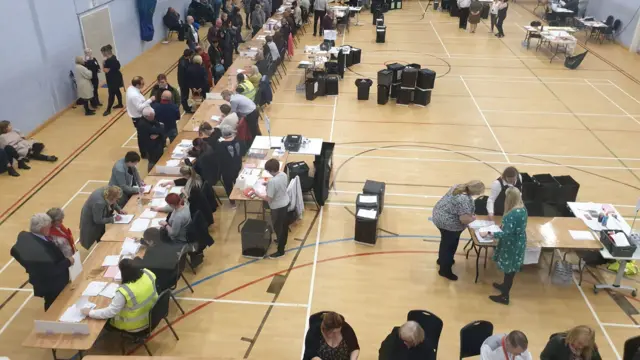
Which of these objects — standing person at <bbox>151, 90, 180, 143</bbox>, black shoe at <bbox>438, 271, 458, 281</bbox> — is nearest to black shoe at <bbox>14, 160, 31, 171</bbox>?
standing person at <bbox>151, 90, 180, 143</bbox>

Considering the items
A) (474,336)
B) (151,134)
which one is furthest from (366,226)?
(151,134)

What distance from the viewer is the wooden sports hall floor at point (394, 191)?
667cm

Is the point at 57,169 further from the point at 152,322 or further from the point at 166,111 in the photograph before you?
the point at 152,322

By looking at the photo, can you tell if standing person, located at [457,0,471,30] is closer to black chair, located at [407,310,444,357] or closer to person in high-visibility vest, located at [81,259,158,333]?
black chair, located at [407,310,444,357]

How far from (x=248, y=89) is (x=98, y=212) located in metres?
5.09

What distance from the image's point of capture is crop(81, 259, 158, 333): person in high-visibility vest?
5.41 metres

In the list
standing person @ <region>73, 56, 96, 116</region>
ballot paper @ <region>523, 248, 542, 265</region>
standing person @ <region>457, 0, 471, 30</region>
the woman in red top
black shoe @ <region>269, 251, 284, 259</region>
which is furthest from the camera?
standing person @ <region>457, 0, 471, 30</region>

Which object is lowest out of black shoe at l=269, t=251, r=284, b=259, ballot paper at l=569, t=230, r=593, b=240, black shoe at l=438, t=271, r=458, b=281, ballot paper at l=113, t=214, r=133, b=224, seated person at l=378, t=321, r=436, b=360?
black shoe at l=269, t=251, r=284, b=259

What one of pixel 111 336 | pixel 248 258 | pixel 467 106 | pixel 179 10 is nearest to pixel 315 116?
pixel 467 106

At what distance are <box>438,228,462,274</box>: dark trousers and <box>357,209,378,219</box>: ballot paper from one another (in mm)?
1236

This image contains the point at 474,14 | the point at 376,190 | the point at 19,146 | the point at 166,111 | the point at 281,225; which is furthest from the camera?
the point at 474,14

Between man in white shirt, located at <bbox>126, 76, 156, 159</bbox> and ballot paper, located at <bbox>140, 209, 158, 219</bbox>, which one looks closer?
ballot paper, located at <bbox>140, 209, 158, 219</bbox>

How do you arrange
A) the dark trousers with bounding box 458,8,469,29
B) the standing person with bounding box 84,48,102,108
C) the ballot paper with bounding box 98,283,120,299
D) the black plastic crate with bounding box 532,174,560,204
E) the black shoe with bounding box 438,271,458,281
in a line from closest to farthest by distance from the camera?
the ballot paper with bounding box 98,283,120,299
the black shoe with bounding box 438,271,458,281
the black plastic crate with bounding box 532,174,560,204
the standing person with bounding box 84,48,102,108
the dark trousers with bounding box 458,8,469,29

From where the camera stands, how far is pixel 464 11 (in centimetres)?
2155
